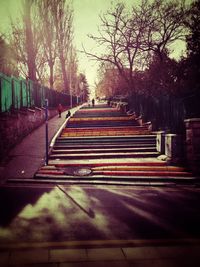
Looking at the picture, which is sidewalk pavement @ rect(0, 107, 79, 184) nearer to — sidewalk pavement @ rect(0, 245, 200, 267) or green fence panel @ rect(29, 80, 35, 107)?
green fence panel @ rect(29, 80, 35, 107)

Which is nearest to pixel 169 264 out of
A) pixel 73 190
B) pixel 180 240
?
pixel 180 240

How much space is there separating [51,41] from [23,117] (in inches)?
815

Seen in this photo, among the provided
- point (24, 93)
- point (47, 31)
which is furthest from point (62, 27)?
point (24, 93)

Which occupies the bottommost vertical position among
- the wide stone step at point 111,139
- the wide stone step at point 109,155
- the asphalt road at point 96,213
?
the asphalt road at point 96,213

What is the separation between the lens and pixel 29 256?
174 inches

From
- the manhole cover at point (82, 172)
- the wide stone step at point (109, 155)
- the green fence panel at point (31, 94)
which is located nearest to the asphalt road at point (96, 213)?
the manhole cover at point (82, 172)

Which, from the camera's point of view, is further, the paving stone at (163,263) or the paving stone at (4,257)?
the paving stone at (4,257)

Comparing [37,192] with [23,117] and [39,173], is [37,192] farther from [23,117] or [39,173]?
[23,117]

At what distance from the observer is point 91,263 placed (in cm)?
420

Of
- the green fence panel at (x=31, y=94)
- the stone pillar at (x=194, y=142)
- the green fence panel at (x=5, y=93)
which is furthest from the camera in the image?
the green fence panel at (x=31, y=94)

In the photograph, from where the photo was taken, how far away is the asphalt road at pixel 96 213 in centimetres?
529

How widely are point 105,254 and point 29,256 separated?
131 cm

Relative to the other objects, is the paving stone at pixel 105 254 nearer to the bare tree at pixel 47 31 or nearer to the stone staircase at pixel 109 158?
the stone staircase at pixel 109 158

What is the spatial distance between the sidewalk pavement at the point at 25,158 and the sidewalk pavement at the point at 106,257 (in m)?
5.26
